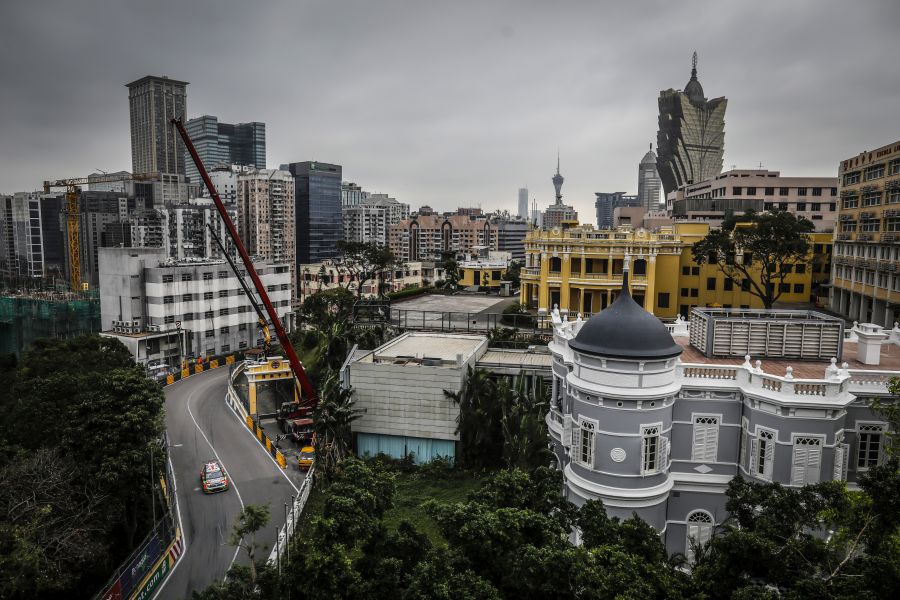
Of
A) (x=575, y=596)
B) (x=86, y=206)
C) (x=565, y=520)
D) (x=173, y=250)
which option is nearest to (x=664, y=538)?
(x=565, y=520)

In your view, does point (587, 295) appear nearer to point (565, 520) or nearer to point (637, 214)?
point (565, 520)

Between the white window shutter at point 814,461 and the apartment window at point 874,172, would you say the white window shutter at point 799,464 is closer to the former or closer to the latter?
the white window shutter at point 814,461

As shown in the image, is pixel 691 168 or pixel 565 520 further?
pixel 691 168

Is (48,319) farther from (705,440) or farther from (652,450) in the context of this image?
(705,440)

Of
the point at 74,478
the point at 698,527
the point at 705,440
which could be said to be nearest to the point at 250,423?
the point at 74,478

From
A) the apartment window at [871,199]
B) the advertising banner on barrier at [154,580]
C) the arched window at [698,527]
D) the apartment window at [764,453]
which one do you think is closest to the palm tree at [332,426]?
the advertising banner on barrier at [154,580]
